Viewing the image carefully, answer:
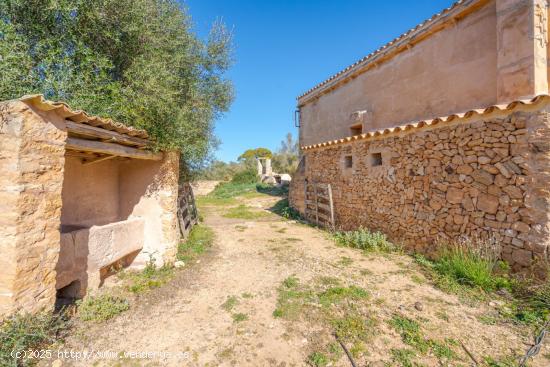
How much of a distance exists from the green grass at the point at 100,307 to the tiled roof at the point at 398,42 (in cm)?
1023

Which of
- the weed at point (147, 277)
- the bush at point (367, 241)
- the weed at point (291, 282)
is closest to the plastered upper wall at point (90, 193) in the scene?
the weed at point (147, 277)

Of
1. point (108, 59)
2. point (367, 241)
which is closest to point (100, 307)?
point (108, 59)

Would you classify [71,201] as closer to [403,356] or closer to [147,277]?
[147,277]

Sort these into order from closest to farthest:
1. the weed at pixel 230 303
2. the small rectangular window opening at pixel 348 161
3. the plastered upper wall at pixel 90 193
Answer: the weed at pixel 230 303 < the plastered upper wall at pixel 90 193 < the small rectangular window opening at pixel 348 161

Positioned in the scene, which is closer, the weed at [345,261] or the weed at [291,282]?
the weed at [291,282]

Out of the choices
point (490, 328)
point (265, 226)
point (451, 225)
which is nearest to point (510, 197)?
point (451, 225)

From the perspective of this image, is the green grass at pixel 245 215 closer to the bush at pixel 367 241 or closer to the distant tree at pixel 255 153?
the bush at pixel 367 241

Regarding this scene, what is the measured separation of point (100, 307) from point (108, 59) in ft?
15.2

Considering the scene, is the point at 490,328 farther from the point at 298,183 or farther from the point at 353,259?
the point at 298,183

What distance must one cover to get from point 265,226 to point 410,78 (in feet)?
23.5

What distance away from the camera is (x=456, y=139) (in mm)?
5086

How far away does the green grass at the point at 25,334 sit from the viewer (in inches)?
96.8

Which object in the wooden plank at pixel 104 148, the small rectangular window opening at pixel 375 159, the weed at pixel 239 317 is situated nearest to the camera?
the wooden plank at pixel 104 148

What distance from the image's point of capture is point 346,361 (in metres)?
2.70
